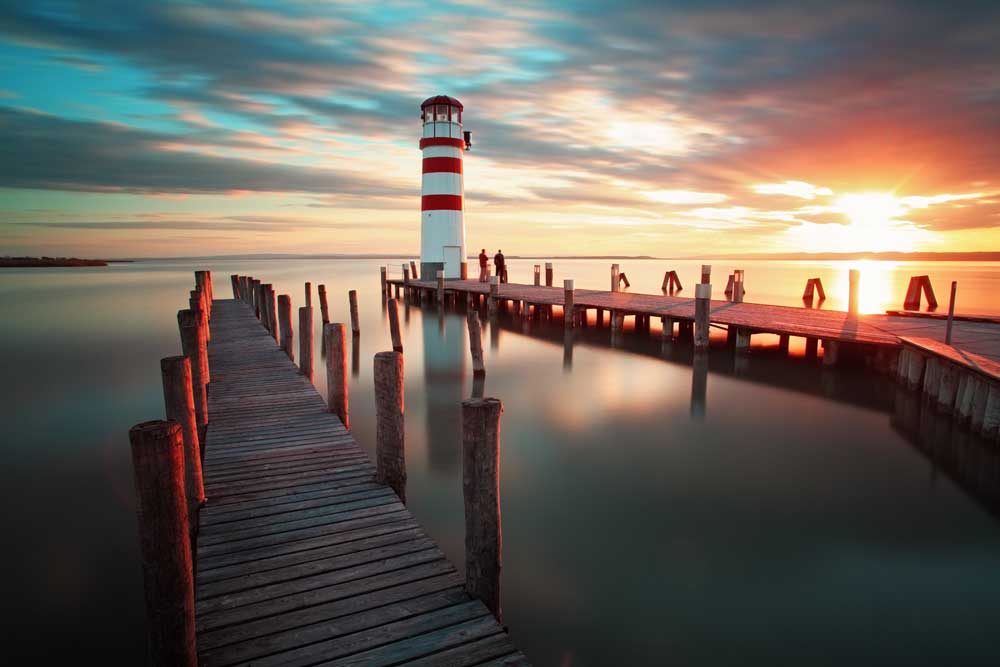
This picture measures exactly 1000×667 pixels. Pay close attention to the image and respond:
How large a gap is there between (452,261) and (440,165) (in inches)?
181

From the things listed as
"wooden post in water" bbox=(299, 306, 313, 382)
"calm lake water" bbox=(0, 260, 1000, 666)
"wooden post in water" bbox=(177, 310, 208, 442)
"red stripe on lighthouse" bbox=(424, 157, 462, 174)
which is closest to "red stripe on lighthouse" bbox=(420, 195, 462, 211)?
"red stripe on lighthouse" bbox=(424, 157, 462, 174)

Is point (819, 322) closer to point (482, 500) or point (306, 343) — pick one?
point (306, 343)

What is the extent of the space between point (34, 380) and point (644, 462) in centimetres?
1415

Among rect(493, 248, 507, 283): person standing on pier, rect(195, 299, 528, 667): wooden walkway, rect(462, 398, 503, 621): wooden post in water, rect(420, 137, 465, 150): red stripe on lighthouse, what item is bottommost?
rect(195, 299, 528, 667): wooden walkway

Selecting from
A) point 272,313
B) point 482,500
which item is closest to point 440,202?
point 272,313

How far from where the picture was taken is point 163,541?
2.72 metres

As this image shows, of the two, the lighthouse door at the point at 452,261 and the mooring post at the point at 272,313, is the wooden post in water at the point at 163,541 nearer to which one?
the mooring post at the point at 272,313

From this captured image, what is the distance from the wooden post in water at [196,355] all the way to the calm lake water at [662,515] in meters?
1.39

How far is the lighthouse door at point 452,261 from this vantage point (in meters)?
27.5

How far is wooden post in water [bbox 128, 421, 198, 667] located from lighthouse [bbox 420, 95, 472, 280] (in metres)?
24.4

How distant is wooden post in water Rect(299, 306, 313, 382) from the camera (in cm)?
982

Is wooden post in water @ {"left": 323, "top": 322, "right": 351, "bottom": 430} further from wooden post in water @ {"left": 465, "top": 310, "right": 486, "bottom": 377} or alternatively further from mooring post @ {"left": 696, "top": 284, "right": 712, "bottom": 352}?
mooring post @ {"left": 696, "top": 284, "right": 712, "bottom": 352}

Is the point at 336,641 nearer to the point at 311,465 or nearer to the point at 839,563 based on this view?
the point at 311,465

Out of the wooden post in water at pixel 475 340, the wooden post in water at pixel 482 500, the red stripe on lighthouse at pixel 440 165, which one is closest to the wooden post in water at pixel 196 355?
the wooden post in water at pixel 482 500
